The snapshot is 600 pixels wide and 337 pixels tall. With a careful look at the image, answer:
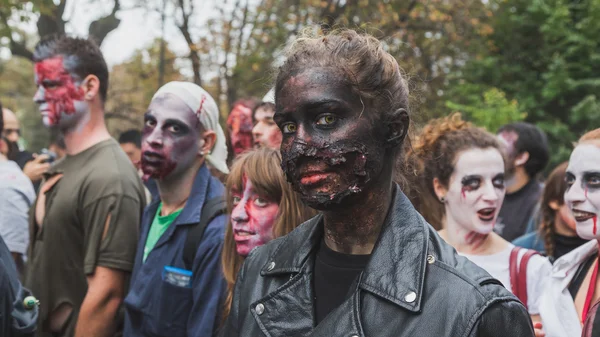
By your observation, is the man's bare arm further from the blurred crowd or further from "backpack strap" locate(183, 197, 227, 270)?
"backpack strap" locate(183, 197, 227, 270)

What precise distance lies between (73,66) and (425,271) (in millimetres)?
3177

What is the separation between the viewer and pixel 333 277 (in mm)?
2162

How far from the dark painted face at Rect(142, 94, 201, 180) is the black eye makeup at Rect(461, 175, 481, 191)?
1.61m

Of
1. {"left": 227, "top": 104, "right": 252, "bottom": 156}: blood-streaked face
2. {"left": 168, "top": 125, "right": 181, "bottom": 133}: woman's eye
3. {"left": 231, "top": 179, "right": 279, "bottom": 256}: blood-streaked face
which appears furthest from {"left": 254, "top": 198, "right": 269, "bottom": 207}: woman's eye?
{"left": 227, "top": 104, "right": 252, "bottom": 156}: blood-streaked face

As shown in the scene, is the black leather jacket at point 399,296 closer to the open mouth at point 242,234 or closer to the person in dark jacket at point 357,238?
the person in dark jacket at point 357,238

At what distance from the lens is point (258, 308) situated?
2.19 metres

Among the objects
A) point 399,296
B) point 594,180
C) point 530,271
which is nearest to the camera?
point 399,296

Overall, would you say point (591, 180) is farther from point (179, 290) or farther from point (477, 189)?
point (179, 290)

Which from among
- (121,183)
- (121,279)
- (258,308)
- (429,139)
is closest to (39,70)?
(121,183)

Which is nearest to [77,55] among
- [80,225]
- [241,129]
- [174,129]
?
[174,129]

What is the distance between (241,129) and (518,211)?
259 cm

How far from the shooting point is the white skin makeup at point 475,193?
12.5 feet

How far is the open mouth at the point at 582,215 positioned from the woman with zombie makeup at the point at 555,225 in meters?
1.39

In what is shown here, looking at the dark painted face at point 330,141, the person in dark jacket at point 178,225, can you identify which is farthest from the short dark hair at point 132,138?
the dark painted face at point 330,141
